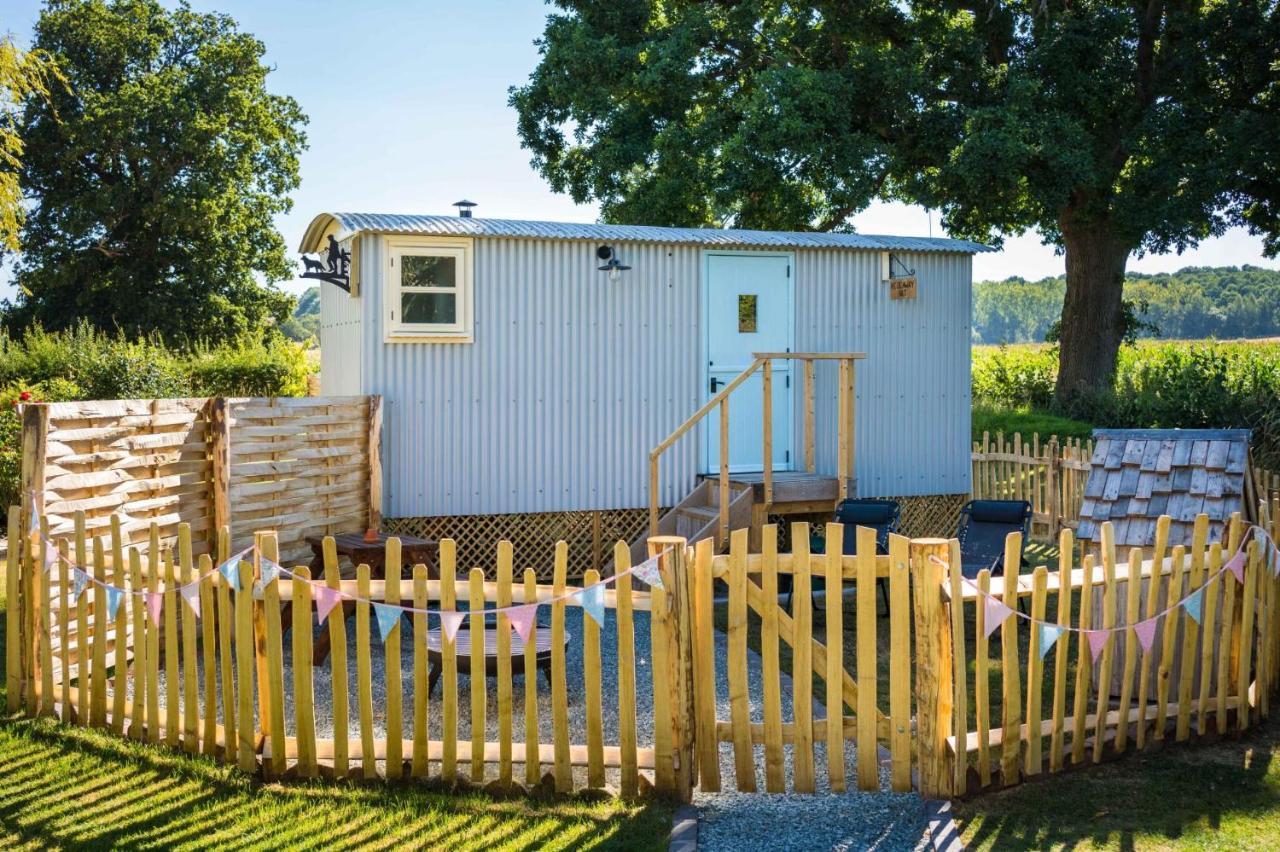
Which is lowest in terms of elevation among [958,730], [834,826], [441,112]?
[834,826]

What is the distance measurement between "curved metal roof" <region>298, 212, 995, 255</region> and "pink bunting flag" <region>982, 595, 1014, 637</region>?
700 cm

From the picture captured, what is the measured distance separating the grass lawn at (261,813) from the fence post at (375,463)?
4.69 metres

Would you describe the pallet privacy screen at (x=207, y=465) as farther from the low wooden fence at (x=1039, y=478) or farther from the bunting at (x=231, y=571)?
the low wooden fence at (x=1039, y=478)

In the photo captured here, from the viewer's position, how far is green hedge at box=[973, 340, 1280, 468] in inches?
644

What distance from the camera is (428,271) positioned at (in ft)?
37.3

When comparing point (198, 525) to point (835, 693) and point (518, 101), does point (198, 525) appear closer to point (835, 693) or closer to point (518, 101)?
point (835, 693)

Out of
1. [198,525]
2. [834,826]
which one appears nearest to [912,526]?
[198,525]

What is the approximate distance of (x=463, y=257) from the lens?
11438 mm

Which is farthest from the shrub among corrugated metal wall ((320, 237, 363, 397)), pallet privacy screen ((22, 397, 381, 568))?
pallet privacy screen ((22, 397, 381, 568))

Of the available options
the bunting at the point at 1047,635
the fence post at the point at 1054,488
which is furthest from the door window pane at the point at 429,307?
the fence post at the point at 1054,488

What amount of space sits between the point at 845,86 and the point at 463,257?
395 inches

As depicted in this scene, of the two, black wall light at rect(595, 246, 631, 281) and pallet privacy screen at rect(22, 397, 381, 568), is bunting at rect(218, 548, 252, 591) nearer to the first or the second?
pallet privacy screen at rect(22, 397, 381, 568)

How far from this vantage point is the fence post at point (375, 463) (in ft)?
35.4

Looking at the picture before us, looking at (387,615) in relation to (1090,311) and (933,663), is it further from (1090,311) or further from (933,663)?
(1090,311)
